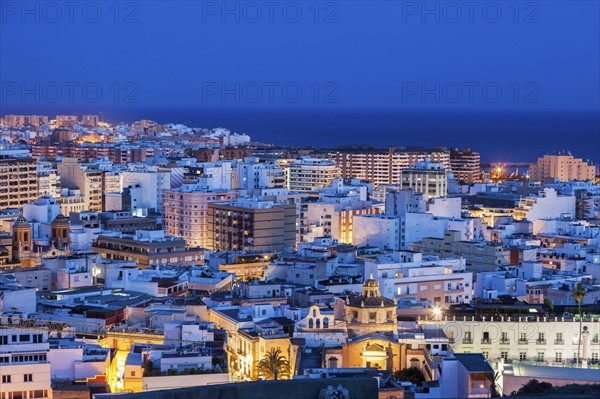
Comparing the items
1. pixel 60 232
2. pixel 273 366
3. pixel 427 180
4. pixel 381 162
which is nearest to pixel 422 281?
pixel 273 366

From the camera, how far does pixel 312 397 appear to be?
33.1 feet

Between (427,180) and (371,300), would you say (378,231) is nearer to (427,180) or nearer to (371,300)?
(427,180)

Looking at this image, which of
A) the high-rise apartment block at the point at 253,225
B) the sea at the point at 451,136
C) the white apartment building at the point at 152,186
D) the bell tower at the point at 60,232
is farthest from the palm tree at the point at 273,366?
the sea at the point at 451,136

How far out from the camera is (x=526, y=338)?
18297 mm

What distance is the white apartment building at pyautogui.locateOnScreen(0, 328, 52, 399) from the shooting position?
49.3ft

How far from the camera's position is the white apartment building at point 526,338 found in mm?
18266

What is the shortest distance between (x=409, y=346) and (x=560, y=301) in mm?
6097

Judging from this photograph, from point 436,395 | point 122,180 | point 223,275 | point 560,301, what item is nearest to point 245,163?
point 122,180

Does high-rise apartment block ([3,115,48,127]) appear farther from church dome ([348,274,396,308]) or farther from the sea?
church dome ([348,274,396,308])

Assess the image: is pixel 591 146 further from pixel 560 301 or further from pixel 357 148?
pixel 560 301

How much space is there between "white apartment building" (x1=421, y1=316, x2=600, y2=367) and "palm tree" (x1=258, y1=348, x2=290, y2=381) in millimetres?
2911

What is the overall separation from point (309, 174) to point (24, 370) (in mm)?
30986

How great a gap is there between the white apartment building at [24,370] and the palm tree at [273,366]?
2.45 m

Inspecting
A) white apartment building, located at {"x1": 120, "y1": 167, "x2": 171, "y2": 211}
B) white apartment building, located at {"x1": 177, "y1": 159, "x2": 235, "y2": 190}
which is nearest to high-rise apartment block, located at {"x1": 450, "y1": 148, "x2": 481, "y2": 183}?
white apartment building, located at {"x1": 177, "y1": 159, "x2": 235, "y2": 190}
